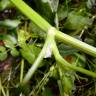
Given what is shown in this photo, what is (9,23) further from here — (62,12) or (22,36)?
(62,12)

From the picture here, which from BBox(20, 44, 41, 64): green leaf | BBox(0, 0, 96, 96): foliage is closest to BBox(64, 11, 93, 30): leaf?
BBox(0, 0, 96, 96): foliage

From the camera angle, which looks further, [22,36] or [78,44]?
[22,36]

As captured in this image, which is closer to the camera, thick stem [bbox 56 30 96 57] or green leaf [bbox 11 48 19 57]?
thick stem [bbox 56 30 96 57]

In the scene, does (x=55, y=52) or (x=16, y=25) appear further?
(x=16, y=25)

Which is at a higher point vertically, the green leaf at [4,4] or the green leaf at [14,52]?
the green leaf at [4,4]

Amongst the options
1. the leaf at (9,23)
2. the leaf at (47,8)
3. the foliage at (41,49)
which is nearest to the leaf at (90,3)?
the foliage at (41,49)

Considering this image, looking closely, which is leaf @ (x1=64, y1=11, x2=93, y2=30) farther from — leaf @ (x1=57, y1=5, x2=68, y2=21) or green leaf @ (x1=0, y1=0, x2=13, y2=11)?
green leaf @ (x1=0, y1=0, x2=13, y2=11)

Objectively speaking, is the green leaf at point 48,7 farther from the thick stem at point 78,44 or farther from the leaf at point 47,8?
the thick stem at point 78,44

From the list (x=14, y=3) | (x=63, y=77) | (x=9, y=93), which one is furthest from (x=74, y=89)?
(x=14, y=3)

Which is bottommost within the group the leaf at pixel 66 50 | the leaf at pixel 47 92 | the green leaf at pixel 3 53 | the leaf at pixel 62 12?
the leaf at pixel 47 92

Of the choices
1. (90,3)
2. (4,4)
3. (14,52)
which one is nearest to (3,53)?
(14,52)

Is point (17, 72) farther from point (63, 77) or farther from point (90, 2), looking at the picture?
point (90, 2)
